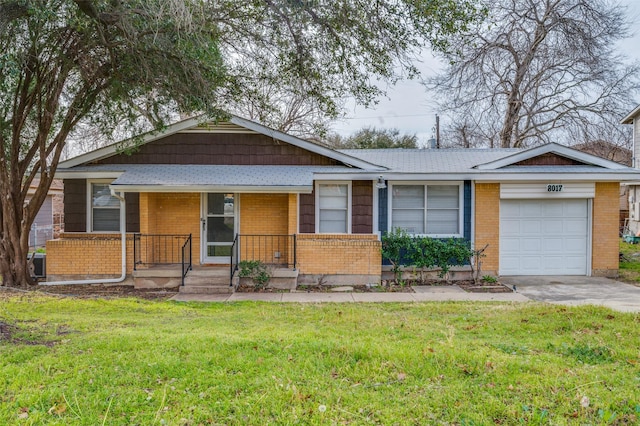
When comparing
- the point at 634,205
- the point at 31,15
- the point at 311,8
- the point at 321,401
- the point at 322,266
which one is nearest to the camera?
the point at 321,401

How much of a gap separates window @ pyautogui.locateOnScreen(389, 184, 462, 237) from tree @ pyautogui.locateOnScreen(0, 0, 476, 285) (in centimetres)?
312

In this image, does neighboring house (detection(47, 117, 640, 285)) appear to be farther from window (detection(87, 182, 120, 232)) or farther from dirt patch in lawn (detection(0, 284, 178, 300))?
dirt patch in lawn (detection(0, 284, 178, 300))

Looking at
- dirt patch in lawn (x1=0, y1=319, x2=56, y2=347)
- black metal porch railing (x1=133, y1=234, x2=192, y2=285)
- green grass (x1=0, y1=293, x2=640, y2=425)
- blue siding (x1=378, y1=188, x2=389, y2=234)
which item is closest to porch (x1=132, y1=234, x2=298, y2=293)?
black metal porch railing (x1=133, y1=234, x2=192, y2=285)

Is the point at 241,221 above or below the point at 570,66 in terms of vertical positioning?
below

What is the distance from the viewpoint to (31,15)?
706cm

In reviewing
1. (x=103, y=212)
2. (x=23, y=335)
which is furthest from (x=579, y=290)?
(x=103, y=212)

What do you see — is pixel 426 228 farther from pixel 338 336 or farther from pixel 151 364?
pixel 151 364

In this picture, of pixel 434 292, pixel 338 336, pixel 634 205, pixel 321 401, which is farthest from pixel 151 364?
pixel 634 205

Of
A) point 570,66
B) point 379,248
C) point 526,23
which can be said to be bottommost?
point 379,248

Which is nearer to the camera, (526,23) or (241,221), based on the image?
(241,221)

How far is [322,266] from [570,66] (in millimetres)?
20884

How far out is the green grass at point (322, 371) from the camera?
3.43m

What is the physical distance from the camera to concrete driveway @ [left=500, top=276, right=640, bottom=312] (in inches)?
333

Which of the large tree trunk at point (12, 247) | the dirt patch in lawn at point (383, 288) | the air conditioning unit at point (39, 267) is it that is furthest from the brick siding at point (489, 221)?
the air conditioning unit at point (39, 267)
